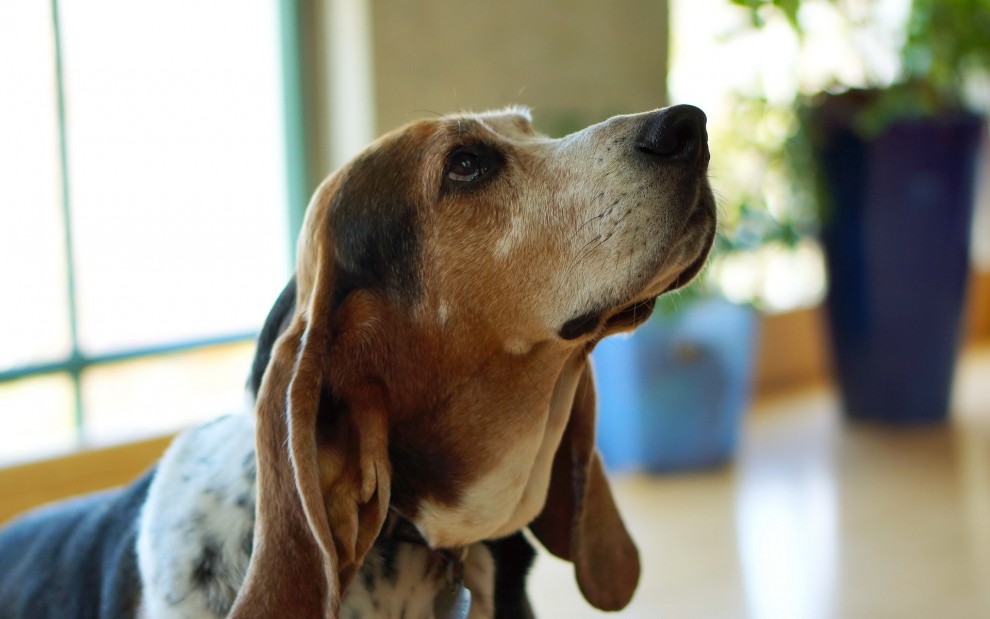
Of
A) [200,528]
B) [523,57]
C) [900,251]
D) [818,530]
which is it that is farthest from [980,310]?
[200,528]

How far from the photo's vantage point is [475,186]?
1627 mm

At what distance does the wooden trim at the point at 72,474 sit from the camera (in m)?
2.81

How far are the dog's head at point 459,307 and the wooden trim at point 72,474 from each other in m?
1.51

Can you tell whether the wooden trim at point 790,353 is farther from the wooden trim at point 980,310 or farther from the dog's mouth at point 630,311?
the dog's mouth at point 630,311

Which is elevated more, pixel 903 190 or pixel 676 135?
pixel 676 135

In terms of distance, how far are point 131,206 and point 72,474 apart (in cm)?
90

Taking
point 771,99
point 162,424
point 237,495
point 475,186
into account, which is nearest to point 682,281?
point 475,186

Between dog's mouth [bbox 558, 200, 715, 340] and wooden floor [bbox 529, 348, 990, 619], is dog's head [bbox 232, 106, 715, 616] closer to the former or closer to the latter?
dog's mouth [bbox 558, 200, 715, 340]

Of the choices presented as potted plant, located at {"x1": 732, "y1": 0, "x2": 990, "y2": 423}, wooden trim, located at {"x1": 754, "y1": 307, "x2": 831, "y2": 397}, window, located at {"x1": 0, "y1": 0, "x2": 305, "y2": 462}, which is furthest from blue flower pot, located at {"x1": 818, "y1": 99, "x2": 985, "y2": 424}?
window, located at {"x1": 0, "y1": 0, "x2": 305, "y2": 462}

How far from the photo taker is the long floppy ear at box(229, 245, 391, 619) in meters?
1.38

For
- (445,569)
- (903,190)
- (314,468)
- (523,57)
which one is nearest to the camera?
(314,468)

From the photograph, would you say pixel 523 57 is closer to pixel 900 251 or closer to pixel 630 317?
pixel 900 251

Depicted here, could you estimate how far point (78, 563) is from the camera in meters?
1.77

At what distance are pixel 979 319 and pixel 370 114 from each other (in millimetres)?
3951
